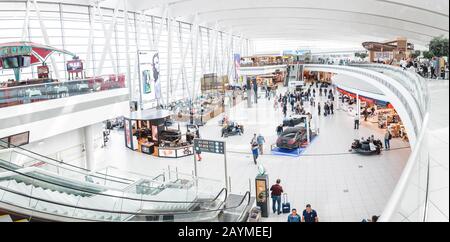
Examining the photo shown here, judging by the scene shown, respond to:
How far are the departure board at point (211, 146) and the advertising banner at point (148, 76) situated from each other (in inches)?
314

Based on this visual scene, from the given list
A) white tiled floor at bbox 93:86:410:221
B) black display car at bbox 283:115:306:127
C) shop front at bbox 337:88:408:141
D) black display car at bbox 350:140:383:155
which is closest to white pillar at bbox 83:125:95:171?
white tiled floor at bbox 93:86:410:221

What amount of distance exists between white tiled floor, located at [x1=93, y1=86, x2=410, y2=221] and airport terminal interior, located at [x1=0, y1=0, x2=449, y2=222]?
91 mm

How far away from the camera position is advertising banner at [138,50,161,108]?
19.3m

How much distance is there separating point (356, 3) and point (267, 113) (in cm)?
1188

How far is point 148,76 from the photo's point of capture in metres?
19.7

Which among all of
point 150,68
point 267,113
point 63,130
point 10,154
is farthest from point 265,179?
point 267,113

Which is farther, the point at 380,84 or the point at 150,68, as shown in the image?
the point at 150,68

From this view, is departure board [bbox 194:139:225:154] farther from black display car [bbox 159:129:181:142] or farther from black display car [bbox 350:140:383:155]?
black display car [bbox 350:140:383:155]

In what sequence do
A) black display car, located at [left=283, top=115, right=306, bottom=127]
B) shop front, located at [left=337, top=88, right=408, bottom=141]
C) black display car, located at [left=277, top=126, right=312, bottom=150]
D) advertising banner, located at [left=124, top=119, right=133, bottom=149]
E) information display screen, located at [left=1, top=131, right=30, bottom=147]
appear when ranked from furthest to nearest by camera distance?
black display car, located at [left=283, top=115, right=306, bottom=127], advertising banner, located at [left=124, top=119, right=133, bottom=149], shop front, located at [left=337, top=88, right=408, bottom=141], black display car, located at [left=277, top=126, right=312, bottom=150], information display screen, located at [left=1, top=131, right=30, bottom=147]

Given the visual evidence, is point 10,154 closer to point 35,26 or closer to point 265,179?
point 265,179

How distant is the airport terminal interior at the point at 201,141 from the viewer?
20.9 feet

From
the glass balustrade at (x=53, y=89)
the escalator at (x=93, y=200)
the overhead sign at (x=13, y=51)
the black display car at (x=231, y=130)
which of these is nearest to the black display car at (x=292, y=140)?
the black display car at (x=231, y=130)
